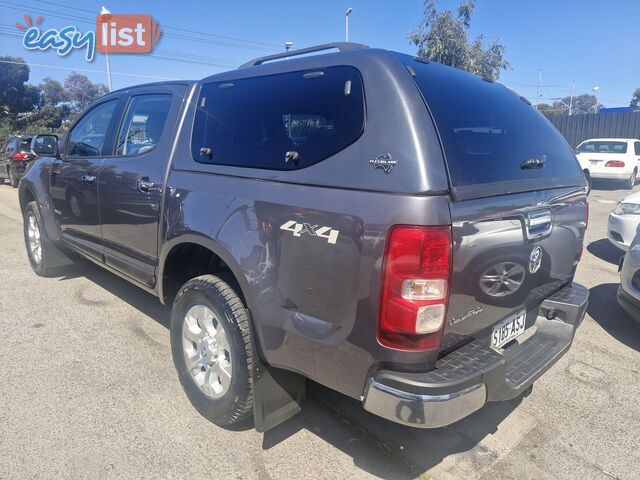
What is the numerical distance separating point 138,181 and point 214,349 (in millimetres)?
1335

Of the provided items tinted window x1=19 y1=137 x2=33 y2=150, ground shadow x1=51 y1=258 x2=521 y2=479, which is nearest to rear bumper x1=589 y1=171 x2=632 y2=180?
ground shadow x1=51 y1=258 x2=521 y2=479

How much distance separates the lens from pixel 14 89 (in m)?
37.5

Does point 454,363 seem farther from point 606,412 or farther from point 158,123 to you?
point 158,123

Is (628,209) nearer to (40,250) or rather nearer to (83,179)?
(83,179)

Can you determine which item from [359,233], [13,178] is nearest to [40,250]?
[359,233]

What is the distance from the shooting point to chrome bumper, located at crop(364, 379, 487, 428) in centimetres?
177

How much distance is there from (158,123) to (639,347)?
4153mm

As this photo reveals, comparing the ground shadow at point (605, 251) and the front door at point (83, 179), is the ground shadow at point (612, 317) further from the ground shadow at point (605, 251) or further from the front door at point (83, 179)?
the front door at point (83, 179)

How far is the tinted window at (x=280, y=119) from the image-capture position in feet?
6.74

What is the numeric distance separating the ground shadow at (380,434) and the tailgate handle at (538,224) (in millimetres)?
1230

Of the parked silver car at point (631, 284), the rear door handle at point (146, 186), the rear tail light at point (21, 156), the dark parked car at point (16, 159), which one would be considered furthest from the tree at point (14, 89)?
the parked silver car at point (631, 284)

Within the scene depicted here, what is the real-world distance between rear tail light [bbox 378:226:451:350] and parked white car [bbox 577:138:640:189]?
14.5m

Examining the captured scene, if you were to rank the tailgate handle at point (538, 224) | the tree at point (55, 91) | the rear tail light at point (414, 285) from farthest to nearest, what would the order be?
the tree at point (55, 91), the tailgate handle at point (538, 224), the rear tail light at point (414, 285)

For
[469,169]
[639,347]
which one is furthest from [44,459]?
[639,347]
